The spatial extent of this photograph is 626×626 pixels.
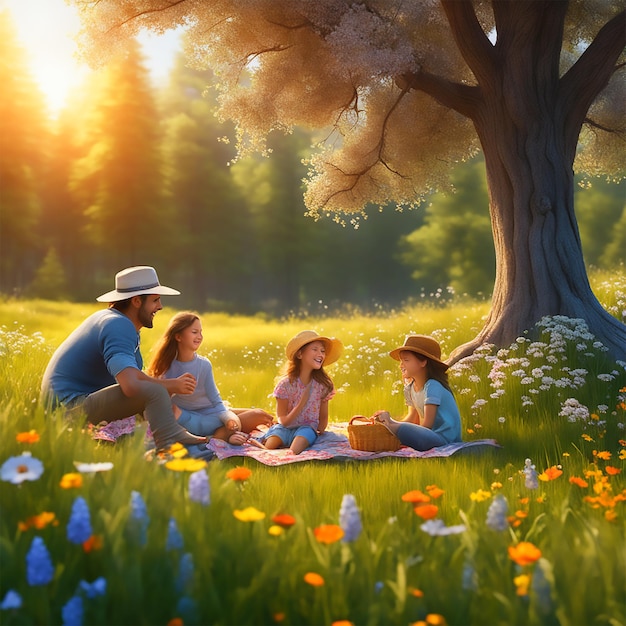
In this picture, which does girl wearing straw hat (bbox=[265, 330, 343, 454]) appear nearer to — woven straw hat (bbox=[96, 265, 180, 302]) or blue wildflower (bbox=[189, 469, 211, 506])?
woven straw hat (bbox=[96, 265, 180, 302])

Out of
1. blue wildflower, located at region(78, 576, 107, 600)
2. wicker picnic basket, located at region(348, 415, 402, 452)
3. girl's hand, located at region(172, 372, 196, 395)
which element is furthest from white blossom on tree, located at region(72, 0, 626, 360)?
blue wildflower, located at region(78, 576, 107, 600)

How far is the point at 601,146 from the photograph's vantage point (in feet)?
47.0

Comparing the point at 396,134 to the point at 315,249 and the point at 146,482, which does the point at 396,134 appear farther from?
the point at 315,249

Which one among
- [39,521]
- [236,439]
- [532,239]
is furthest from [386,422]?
[532,239]

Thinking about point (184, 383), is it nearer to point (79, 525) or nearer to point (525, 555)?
point (79, 525)

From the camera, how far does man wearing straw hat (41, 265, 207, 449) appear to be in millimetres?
5961

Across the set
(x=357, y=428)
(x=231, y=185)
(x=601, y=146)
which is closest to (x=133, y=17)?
(x=357, y=428)

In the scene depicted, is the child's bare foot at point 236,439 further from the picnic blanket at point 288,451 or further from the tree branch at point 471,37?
the tree branch at point 471,37

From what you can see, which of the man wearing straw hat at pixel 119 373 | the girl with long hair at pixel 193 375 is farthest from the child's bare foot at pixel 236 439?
the man wearing straw hat at pixel 119 373

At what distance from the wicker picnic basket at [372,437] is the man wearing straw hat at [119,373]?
1.48 metres

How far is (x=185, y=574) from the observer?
271cm

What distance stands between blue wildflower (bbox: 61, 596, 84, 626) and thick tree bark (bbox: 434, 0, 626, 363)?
8.65 meters

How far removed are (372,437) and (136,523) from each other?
434 centimetres

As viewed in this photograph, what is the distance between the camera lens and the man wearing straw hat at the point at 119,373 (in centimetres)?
596
